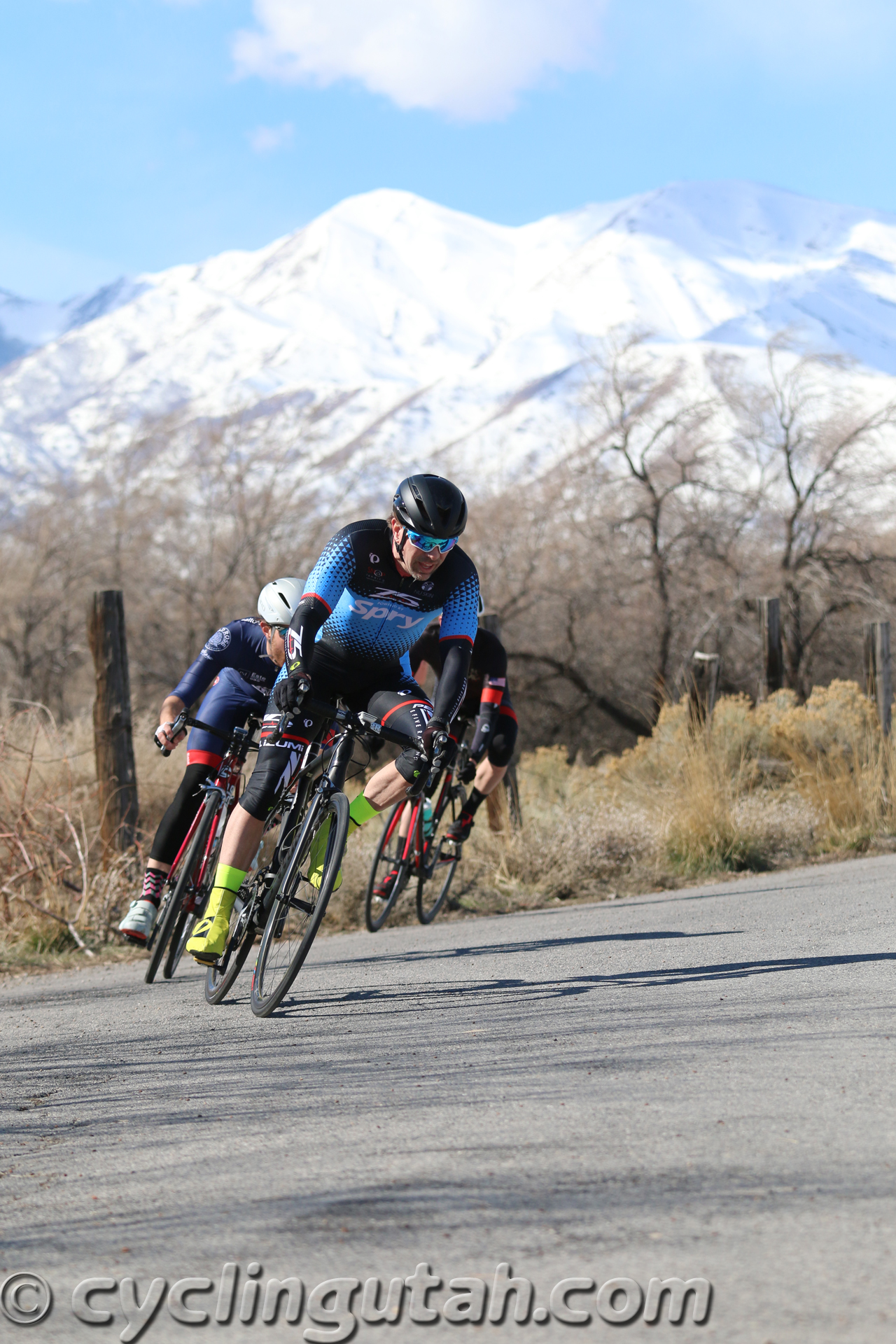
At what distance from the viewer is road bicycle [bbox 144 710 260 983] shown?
5883 millimetres

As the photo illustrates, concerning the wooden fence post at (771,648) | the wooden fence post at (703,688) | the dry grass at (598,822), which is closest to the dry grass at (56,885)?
the dry grass at (598,822)

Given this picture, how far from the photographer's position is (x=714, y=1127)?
3170mm

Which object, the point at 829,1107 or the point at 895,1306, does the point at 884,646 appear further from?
the point at 895,1306

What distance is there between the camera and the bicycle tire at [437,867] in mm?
7684

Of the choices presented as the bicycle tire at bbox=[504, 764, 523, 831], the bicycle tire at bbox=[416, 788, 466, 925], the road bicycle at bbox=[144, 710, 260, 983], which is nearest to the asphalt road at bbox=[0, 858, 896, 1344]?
the road bicycle at bbox=[144, 710, 260, 983]

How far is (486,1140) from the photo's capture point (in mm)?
3172

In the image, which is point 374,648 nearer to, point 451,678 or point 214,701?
point 451,678

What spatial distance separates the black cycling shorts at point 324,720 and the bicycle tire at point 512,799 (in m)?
3.97

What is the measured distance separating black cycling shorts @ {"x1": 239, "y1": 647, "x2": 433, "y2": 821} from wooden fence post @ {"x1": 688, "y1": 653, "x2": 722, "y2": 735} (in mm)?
6262

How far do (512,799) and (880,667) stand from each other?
5.27m

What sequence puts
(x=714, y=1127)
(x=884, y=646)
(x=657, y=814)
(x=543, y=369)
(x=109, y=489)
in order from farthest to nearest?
(x=543, y=369)
(x=109, y=489)
(x=884, y=646)
(x=657, y=814)
(x=714, y=1127)

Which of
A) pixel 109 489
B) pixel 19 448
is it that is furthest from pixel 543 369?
pixel 109 489

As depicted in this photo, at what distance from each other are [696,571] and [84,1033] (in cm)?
2092

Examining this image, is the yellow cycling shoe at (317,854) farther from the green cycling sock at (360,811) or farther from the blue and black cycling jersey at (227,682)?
the blue and black cycling jersey at (227,682)
